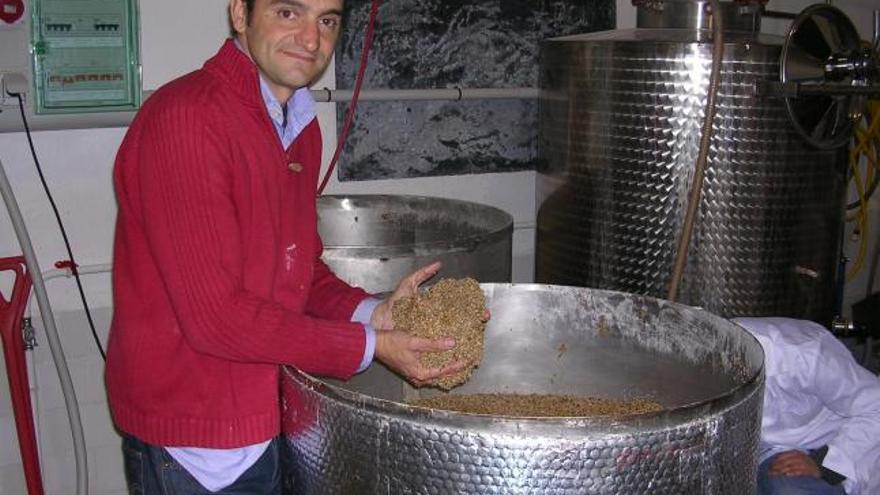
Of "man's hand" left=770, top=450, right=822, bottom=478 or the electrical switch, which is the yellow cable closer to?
"man's hand" left=770, top=450, right=822, bottom=478

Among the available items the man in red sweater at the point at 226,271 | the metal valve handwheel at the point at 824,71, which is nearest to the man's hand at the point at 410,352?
the man in red sweater at the point at 226,271

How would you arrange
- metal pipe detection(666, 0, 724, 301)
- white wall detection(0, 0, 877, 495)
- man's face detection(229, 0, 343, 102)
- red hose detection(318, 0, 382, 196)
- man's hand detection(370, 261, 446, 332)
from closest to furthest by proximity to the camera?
man's face detection(229, 0, 343, 102) → man's hand detection(370, 261, 446, 332) → metal pipe detection(666, 0, 724, 301) → white wall detection(0, 0, 877, 495) → red hose detection(318, 0, 382, 196)

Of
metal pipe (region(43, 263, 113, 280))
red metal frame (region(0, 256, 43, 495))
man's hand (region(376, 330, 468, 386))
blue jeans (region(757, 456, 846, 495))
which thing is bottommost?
blue jeans (region(757, 456, 846, 495))

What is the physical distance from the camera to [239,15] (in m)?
1.39

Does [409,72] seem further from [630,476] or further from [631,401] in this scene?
[630,476]

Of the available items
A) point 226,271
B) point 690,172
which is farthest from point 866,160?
point 226,271

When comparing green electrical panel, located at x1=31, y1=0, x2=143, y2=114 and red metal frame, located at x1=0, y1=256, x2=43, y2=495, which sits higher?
green electrical panel, located at x1=31, y1=0, x2=143, y2=114

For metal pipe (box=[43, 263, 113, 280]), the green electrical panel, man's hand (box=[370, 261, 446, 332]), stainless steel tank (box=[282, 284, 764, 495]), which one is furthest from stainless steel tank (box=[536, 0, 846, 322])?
metal pipe (box=[43, 263, 113, 280])

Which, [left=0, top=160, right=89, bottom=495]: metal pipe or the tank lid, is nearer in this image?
[left=0, top=160, right=89, bottom=495]: metal pipe

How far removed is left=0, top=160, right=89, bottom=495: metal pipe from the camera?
2092 mm

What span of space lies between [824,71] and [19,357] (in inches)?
78.1

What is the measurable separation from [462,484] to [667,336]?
0.57 meters

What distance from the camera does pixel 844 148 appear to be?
226 centimetres

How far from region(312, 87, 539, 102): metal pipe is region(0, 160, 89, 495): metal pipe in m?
0.80
